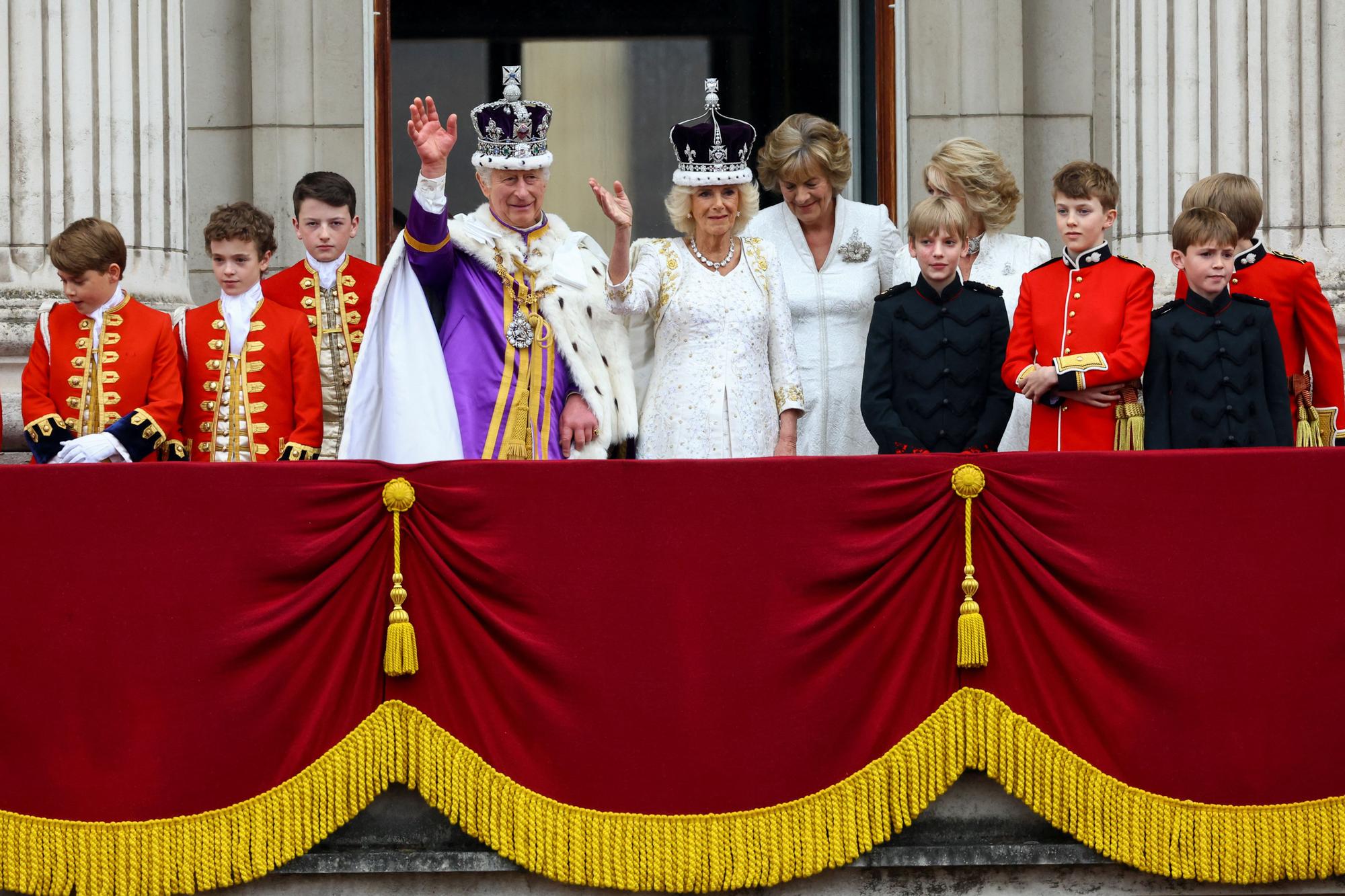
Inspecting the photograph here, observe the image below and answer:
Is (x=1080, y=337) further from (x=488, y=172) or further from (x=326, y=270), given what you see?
(x=326, y=270)

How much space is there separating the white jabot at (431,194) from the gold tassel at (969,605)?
1.77m

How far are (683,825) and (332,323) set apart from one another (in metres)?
2.28

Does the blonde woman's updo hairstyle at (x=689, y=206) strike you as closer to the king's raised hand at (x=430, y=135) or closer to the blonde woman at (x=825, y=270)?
the blonde woman at (x=825, y=270)

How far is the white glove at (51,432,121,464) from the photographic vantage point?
5.25m

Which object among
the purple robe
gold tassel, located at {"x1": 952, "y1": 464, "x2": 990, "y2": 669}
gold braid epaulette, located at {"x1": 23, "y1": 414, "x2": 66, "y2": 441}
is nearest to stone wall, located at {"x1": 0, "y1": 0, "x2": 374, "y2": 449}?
gold braid epaulette, located at {"x1": 23, "y1": 414, "x2": 66, "y2": 441}

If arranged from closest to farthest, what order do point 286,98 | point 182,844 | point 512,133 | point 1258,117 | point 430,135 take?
point 182,844 < point 430,135 < point 512,133 < point 1258,117 < point 286,98

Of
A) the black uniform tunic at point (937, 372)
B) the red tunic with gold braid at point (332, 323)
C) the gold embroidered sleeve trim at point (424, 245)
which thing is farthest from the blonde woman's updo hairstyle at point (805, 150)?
the red tunic with gold braid at point (332, 323)

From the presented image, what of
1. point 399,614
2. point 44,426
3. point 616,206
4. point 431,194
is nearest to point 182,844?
point 399,614

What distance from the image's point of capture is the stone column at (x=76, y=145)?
22.9ft

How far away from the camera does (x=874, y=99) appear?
842 centimetres

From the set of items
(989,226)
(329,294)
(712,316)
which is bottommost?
(712,316)

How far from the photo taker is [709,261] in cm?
567

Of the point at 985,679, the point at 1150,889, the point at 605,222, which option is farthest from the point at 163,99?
the point at 1150,889

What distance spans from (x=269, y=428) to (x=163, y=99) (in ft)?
7.35
